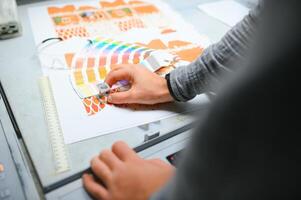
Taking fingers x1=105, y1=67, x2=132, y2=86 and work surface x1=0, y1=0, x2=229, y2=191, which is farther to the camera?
fingers x1=105, y1=67, x2=132, y2=86

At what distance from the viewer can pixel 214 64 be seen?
661mm

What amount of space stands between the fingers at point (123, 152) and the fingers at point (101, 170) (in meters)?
0.03

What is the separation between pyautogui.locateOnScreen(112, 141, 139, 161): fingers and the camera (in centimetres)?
53

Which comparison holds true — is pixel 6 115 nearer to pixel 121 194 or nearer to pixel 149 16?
pixel 121 194

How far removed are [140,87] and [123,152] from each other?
18 centimetres

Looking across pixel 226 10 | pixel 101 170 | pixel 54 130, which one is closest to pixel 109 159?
pixel 101 170

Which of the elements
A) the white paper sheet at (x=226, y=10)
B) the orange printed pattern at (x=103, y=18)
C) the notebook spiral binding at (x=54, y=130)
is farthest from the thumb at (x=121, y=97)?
the white paper sheet at (x=226, y=10)

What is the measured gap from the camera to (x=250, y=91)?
266mm

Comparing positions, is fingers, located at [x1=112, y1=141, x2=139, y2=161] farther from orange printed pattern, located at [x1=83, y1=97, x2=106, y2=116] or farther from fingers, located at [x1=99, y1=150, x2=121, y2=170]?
orange printed pattern, located at [x1=83, y1=97, x2=106, y2=116]

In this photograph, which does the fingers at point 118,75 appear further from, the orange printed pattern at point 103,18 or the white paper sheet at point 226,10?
the white paper sheet at point 226,10

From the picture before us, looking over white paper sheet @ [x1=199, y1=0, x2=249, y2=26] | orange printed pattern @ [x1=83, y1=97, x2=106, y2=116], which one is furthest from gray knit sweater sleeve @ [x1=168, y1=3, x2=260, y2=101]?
white paper sheet @ [x1=199, y1=0, x2=249, y2=26]

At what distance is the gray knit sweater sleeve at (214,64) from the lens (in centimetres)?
64

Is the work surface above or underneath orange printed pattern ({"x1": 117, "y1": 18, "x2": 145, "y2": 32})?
underneath

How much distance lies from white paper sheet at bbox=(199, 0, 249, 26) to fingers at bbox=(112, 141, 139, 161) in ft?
2.05
